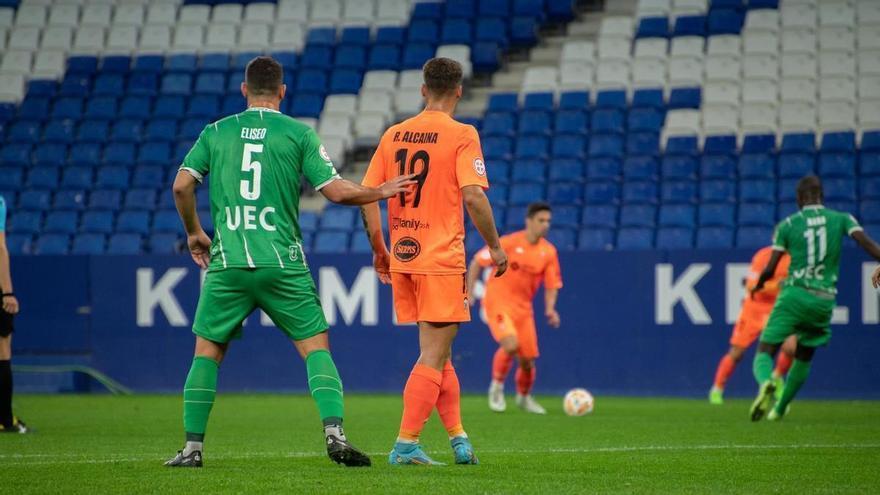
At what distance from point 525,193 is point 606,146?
1614mm

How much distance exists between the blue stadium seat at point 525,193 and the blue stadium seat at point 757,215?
3118 mm

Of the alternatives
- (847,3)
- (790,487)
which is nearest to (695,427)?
(790,487)

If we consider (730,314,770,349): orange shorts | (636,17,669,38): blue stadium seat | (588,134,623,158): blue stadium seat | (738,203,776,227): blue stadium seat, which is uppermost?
(636,17,669,38): blue stadium seat

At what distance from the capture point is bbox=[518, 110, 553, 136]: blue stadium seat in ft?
71.1

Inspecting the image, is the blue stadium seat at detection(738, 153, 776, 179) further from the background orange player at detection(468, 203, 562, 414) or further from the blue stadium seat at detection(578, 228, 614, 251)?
the background orange player at detection(468, 203, 562, 414)

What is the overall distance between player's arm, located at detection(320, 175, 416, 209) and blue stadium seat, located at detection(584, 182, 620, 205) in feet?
42.2

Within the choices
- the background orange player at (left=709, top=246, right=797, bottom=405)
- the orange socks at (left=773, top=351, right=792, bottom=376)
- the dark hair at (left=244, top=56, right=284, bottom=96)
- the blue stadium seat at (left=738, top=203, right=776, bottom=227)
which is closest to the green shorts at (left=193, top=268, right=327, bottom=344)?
the dark hair at (left=244, top=56, right=284, bottom=96)

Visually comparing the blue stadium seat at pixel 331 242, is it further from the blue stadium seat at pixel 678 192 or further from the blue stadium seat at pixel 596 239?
the blue stadium seat at pixel 678 192

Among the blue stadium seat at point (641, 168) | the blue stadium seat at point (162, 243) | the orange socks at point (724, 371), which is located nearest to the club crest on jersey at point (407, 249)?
the orange socks at point (724, 371)

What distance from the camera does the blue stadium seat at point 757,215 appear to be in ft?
61.7

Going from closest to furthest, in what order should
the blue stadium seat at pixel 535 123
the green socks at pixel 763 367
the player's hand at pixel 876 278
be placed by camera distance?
the player's hand at pixel 876 278
the green socks at pixel 763 367
the blue stadium seat at pixel 535 123

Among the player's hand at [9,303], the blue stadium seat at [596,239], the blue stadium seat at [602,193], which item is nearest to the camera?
the player's hand at [9,303]

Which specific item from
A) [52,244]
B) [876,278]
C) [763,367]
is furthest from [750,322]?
[52,244]

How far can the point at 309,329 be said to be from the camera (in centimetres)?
722
